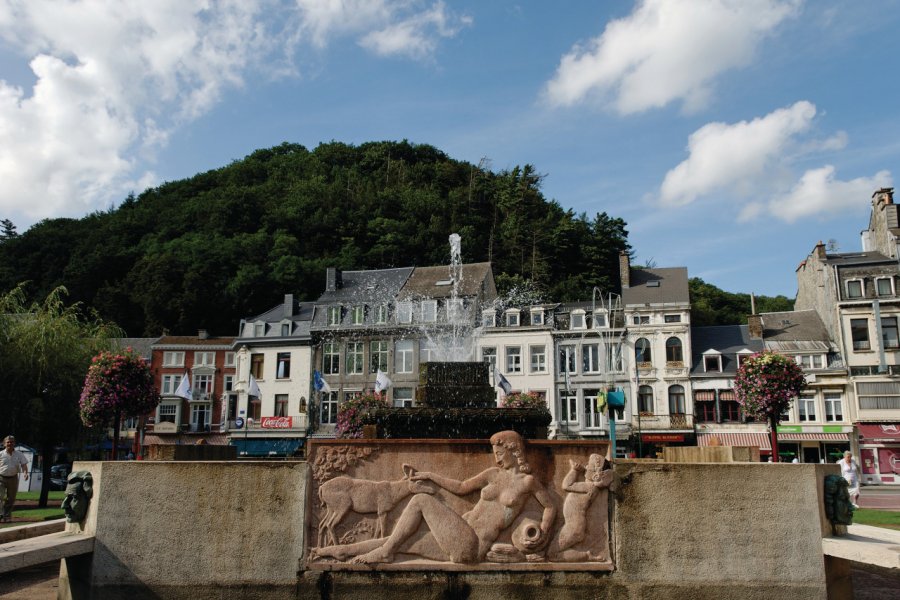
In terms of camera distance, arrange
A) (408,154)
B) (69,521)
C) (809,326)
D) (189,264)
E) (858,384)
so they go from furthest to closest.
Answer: (408,154)
(189,264)
(809,326)
(858,384)
(69,521)

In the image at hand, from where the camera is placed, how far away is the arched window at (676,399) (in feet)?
159

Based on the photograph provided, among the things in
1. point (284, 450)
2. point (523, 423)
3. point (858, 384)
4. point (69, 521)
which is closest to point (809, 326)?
point (858, 384)

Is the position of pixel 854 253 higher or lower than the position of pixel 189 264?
lower

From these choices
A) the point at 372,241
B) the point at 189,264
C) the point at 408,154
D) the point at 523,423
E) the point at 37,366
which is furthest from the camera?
the point at 408,154

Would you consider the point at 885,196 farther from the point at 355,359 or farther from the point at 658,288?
the point at 355,359

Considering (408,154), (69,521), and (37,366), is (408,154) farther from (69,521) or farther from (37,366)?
(69,521)

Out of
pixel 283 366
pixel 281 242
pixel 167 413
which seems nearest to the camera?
pixel 283 366

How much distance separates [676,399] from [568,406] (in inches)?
295

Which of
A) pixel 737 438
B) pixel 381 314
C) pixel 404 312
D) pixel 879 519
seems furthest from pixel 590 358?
pixel 879 519

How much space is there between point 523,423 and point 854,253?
166 feet

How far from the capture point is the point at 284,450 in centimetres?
5422

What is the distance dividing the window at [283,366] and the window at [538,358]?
64.8 ft

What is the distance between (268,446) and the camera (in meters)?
54.9

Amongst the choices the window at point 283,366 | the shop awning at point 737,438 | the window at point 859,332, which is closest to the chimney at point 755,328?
the window at point 859,332
